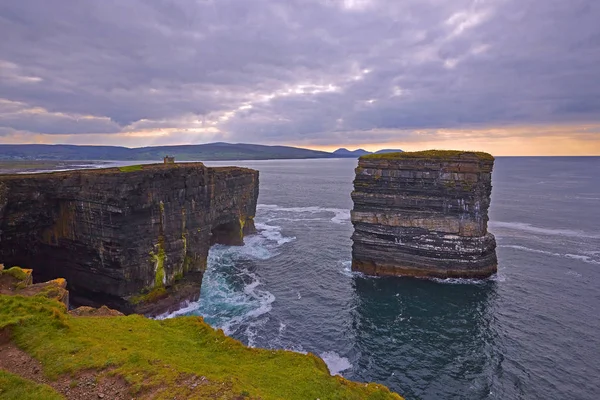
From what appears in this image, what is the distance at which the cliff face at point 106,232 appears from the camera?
118 feet

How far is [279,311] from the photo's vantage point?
38.9 meters

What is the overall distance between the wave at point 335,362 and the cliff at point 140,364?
13353mm

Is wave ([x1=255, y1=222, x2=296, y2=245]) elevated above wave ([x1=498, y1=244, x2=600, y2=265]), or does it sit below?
below

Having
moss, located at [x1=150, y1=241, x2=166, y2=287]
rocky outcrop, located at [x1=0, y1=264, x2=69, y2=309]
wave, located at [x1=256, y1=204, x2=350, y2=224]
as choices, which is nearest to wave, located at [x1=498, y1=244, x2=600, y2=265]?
wave, located at [x1=256, y1=204, x2=350, y2=224]

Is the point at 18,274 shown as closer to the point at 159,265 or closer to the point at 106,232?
the point at 106,232

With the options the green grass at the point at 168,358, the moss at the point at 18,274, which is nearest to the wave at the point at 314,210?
the moss at the point at 18,274

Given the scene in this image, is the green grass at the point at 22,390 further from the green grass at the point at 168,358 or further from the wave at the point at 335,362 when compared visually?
the wave at the point at 335,362

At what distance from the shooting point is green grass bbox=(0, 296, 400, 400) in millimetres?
13977

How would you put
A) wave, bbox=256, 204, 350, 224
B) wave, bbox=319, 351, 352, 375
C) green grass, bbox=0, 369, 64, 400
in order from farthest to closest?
wave, bbox=256, 204, 350, 224, wave, bbox=319, 351, 352, 375, green grass, bbox=0, 369, 64, 400

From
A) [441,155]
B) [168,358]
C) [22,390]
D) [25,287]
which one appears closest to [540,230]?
[441,155]

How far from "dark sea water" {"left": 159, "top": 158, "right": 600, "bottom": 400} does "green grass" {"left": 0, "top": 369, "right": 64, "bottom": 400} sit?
2059cm

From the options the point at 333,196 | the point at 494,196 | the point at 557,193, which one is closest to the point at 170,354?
the point at 333,196

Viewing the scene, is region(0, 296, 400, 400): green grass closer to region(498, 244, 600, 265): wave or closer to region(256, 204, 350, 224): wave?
region(498, 244, 600, 265): wave

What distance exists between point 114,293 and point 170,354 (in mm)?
24145
